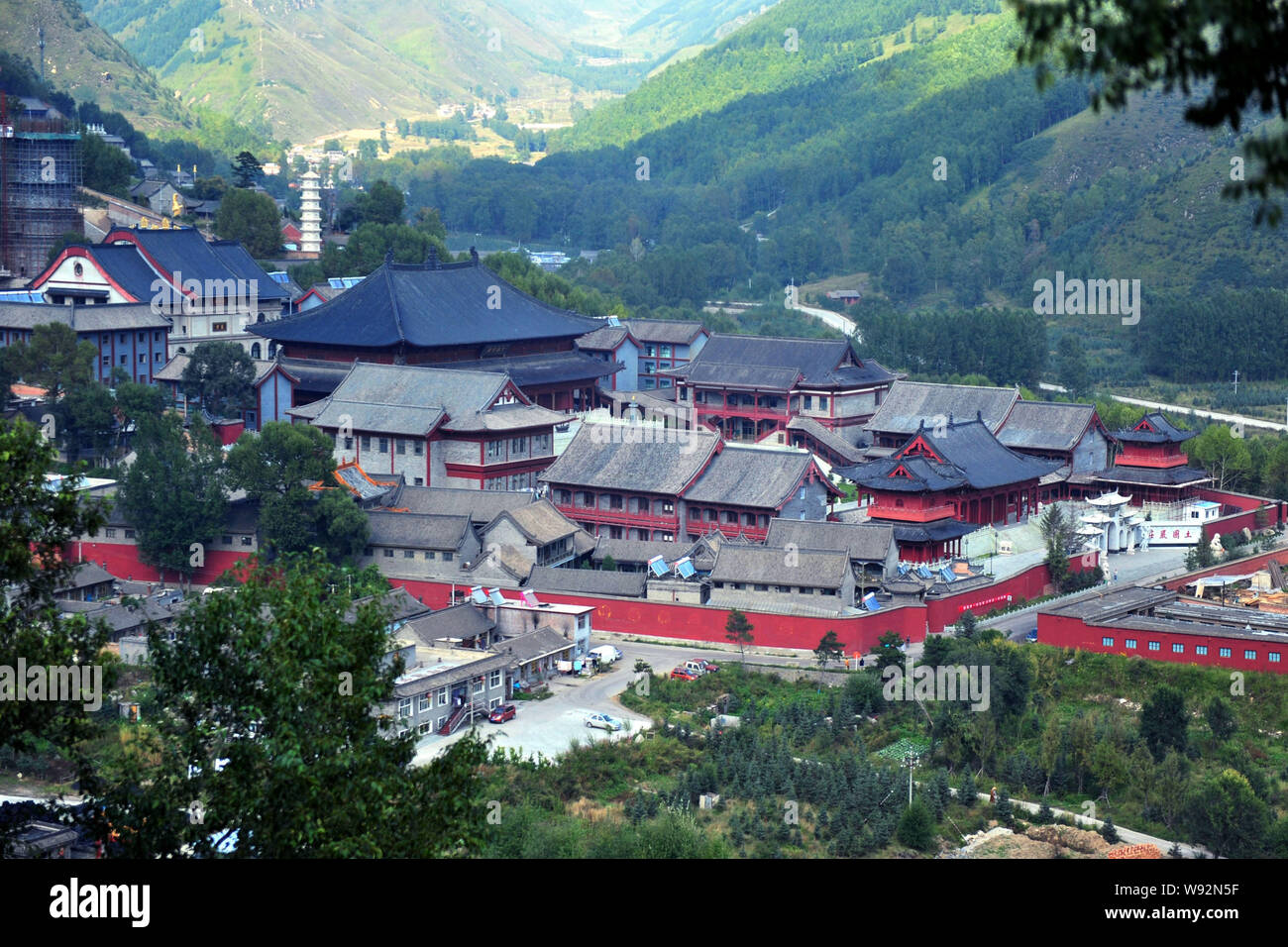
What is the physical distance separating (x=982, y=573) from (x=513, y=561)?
9.80 meters

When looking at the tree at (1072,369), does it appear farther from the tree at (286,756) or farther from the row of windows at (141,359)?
the tree at (286,756)

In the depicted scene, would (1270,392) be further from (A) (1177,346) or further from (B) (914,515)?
(B) (914,515)

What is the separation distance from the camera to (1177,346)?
223 feet

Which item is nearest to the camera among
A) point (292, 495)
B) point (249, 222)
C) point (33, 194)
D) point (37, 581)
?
point (37, 581)

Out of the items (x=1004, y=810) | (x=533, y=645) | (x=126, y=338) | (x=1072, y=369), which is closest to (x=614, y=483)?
(x=533, y=645)

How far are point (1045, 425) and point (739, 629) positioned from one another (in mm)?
15800

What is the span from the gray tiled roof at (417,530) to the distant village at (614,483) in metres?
0.06

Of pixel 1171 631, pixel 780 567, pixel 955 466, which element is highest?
pixel 955 466

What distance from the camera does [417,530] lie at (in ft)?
117

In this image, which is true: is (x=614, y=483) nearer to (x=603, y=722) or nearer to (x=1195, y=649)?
(x=603, y=722)

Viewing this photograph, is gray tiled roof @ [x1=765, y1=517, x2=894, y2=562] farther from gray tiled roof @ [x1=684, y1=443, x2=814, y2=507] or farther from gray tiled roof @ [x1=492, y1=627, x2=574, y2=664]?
gray tiled roof @ [x1=492, y1=627, x2=574, y2=664]

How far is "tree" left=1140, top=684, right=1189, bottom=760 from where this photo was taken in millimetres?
26641

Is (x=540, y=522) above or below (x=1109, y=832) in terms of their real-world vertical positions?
above

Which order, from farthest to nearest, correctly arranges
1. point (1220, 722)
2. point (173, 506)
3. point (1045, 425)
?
point (1045, 425), point (173, 506), point (1220, 722)
